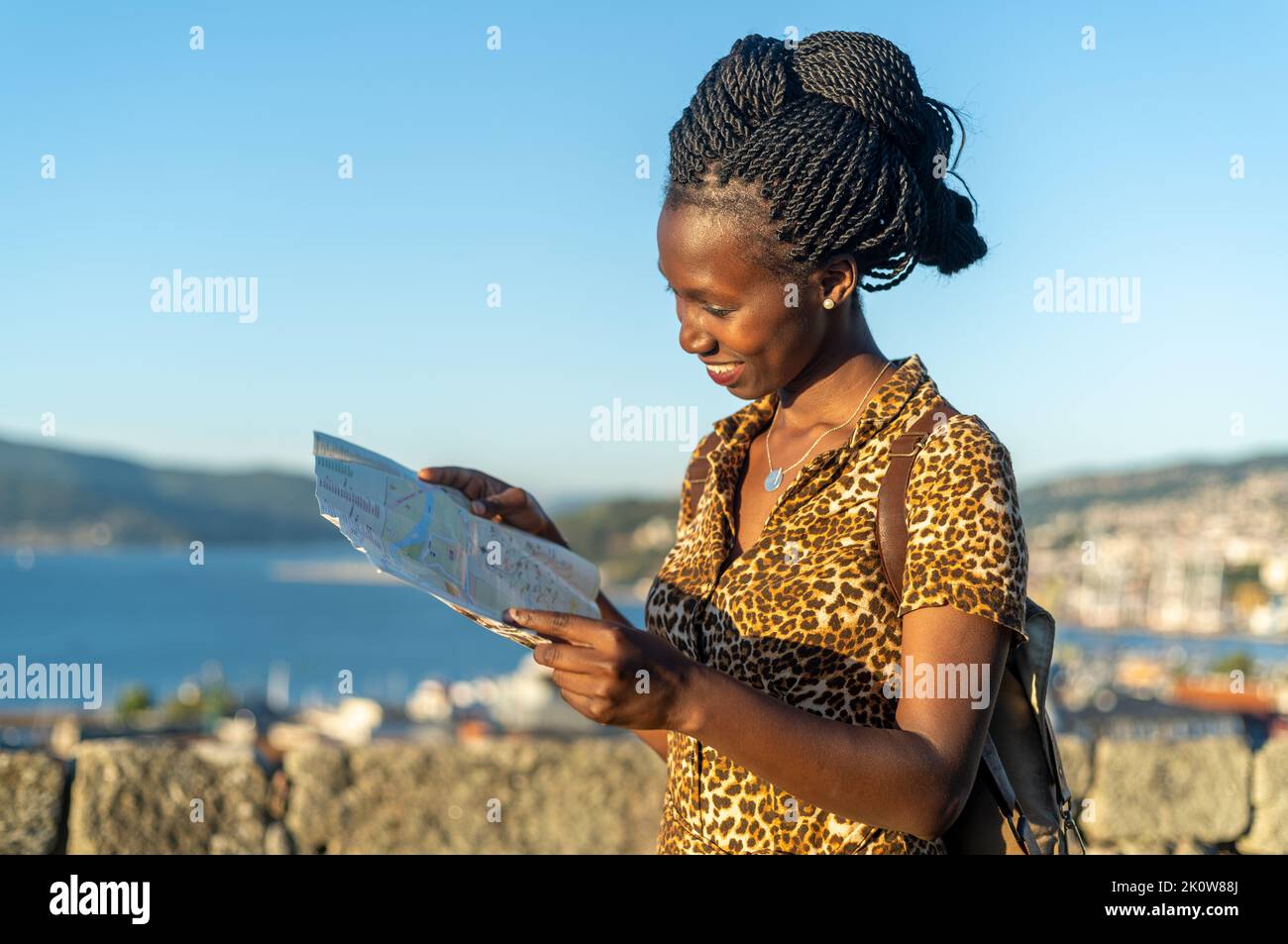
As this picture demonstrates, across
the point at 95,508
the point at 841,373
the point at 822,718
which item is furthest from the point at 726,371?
the point at 95,508

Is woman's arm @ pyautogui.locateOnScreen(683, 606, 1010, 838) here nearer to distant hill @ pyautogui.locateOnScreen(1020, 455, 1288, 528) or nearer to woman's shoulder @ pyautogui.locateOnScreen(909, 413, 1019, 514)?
woman's shoulder @ pyautogui.locateOnScreen(909, 413, 1019, 514)

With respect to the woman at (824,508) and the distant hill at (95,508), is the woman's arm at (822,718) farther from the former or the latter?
the distant hill at (95,508)

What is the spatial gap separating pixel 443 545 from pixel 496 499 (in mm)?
434

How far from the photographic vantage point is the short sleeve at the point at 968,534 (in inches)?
63.3

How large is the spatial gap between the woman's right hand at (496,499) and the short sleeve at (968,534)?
0.81 metres

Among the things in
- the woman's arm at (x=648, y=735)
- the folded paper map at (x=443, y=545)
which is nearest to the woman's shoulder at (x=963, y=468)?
the folded paper map at (x=443, y=545)

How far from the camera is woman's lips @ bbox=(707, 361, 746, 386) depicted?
190 centimetres

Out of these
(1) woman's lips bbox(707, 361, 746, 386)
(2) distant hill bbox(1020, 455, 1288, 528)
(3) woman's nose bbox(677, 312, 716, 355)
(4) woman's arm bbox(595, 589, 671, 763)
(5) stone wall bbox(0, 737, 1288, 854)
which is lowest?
(5) stone wall bbox(0, 737, 1288, 854)

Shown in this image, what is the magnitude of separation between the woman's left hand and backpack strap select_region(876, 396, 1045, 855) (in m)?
0.37

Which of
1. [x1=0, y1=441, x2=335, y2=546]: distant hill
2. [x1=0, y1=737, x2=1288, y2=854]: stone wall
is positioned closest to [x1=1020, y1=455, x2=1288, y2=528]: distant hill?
[x1=0, y1=737, x2=1288, y2=854]: stone wall

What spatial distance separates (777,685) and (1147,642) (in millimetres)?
129865

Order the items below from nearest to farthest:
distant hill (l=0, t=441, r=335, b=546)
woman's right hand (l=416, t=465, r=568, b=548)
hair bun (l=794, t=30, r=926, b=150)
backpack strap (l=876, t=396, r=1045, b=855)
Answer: backpack strap (l=876, t=396, r=1045, b=855) < hair bun (l=794, t=30, r=926, b=150) < woman's right hand (l=416, t=465, r=568, b=548) < distant hill (l=0, t=441, r=335, b=546)

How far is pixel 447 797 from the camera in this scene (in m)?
4.23

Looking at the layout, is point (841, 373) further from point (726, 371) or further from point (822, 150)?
point (822, 150)
